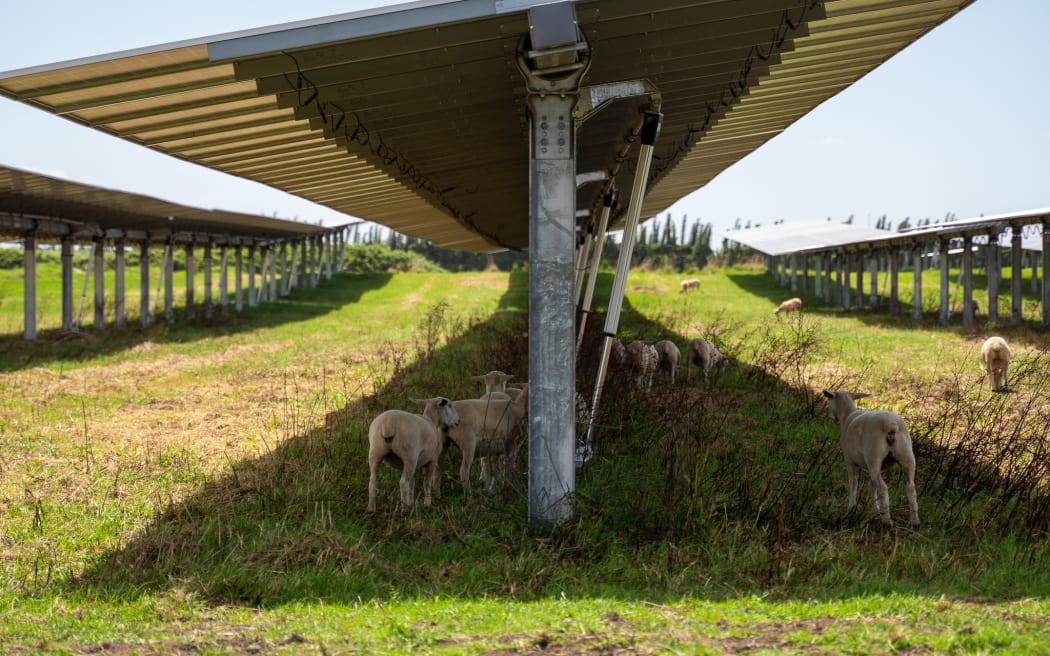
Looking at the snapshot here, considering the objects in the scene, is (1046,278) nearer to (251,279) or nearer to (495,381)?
(495,381)

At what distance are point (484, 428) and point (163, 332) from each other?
20.7 metres

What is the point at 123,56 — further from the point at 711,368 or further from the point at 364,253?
the point at 364,253

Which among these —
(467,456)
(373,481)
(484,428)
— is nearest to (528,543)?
(373,481)

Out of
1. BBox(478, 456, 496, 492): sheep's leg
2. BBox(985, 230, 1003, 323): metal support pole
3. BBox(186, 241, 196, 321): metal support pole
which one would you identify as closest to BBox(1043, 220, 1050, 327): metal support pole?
BBox(985, 230, 1003, 323): metal support pole

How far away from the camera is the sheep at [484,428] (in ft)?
26.0

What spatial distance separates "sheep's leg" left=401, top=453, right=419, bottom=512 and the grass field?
0.13 meters

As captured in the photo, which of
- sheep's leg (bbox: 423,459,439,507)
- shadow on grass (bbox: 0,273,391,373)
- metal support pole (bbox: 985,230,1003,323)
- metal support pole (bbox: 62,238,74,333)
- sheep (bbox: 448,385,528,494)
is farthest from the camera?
metal support pole (bbox: 62,238,74,333)

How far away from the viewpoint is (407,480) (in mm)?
7195

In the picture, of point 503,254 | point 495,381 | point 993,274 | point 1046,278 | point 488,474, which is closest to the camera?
point 488,474

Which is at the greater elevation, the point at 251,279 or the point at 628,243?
the point at 251,279

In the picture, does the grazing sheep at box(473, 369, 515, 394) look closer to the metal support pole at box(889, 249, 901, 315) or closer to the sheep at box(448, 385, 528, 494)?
the sheep at box(448, 385, 528, 494)

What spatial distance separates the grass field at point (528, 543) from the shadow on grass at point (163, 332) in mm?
8147

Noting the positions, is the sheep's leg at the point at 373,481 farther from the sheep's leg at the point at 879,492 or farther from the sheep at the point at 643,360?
the sheep at the point at 643,360

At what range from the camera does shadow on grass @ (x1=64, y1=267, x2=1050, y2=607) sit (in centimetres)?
570
